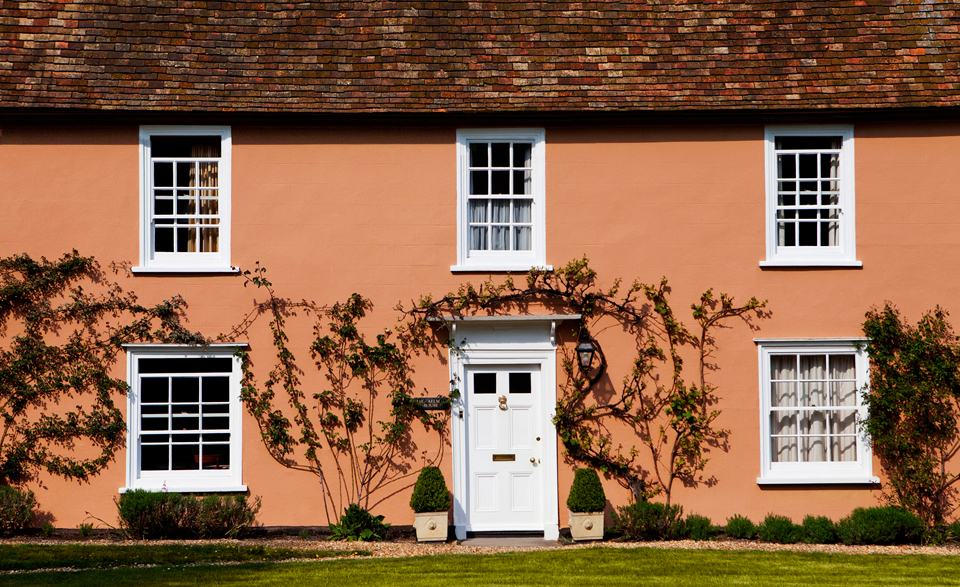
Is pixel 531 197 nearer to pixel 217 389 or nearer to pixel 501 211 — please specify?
pixel 501 211

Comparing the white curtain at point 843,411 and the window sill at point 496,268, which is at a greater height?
the window sill at point 496,268

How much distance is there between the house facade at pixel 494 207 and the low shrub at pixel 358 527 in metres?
0.34

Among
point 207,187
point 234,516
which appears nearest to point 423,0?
point 207,187

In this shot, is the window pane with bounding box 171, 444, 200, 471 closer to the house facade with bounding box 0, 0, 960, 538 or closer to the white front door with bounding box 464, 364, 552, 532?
the house facade with bounding box 0, 0, 960, 538

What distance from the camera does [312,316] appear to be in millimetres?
12844

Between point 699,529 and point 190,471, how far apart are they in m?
6.80

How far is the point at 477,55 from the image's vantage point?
13.1 meters

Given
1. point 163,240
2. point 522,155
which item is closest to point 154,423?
point 163,240

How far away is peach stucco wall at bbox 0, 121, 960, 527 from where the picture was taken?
12750 millimetres

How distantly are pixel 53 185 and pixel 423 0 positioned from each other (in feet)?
18.7

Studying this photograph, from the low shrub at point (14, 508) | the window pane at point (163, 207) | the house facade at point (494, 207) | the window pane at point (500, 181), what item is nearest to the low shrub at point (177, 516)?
the house facade at point (494, 207)

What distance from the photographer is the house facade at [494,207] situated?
12727 millimetres

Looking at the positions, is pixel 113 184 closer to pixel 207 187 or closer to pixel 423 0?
pixel 207 187

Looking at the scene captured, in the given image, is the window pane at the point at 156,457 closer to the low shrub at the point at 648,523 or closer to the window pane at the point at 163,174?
the window pane at the point at 163,174
